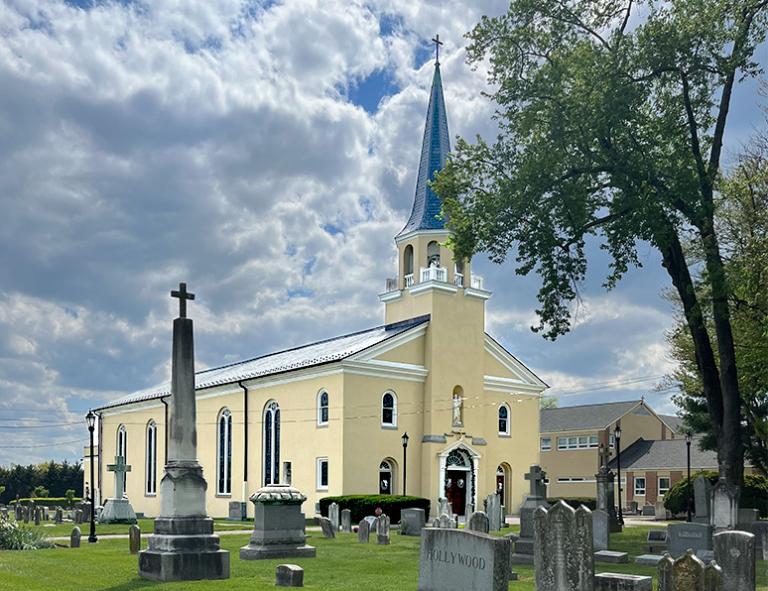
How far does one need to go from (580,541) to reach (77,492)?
77.1 m

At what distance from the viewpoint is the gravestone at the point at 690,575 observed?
984cm

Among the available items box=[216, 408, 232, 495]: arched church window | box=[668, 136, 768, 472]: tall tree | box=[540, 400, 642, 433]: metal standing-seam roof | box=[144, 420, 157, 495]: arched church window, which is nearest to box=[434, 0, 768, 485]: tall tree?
box=[668, 136, 768, 472]: tall tree

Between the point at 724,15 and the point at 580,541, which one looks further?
the point at 724,15

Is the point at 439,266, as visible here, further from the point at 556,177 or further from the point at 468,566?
the point at 468,566

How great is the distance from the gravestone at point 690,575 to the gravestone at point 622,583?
2.21m

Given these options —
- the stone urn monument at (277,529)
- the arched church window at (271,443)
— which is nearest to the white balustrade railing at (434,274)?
the arched church window at (271,443)

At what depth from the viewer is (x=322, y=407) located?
4156 centimetres

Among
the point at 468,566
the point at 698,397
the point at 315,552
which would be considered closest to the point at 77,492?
the point at 698,397

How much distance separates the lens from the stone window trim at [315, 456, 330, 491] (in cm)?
4082

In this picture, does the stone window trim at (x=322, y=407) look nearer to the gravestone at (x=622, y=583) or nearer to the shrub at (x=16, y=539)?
the shrub at (x=16, y=539)

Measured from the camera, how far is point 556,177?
2581 cm

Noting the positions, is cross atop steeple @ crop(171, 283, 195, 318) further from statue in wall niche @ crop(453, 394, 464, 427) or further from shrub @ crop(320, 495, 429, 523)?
statue in wall niche @ crop(453, 394, 464, 427)

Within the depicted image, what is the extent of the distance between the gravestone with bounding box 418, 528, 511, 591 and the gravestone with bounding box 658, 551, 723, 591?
1789 millimetres

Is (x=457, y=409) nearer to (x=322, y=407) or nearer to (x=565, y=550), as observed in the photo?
(x=322, y=407)
